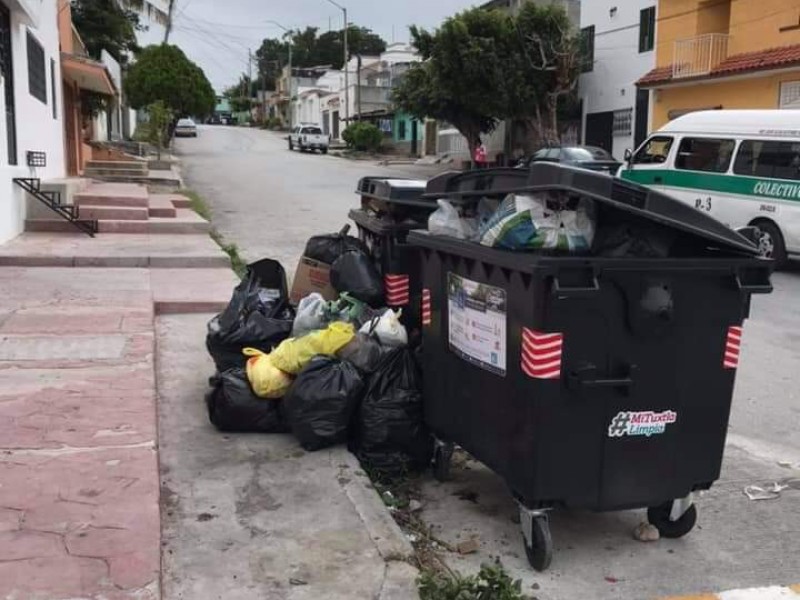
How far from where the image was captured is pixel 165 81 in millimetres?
38594

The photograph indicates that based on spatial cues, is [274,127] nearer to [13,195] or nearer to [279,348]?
[13,195]

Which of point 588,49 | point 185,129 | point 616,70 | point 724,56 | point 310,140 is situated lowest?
point 310,140

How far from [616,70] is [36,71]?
21.7 metres

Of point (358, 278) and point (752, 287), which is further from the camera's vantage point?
point (358, 278)

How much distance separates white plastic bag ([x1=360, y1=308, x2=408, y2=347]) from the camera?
4.69m

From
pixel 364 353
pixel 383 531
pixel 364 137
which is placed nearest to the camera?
pixel 383 531

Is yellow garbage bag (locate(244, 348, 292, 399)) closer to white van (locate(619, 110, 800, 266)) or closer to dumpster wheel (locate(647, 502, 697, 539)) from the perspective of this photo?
dumpster wheel (locate(647, 502, 697, 539))

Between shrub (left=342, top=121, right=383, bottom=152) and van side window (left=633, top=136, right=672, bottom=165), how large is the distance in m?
33.4

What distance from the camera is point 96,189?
15570 mm

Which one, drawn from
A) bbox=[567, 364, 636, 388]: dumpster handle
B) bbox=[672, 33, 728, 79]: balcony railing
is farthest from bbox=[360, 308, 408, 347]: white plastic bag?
bbox=[672, 33, 728, 79]: balcony railing

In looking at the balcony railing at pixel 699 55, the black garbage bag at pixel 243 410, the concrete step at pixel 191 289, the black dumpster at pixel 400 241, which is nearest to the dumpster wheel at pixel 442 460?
the black dumpster at pixel 400 241

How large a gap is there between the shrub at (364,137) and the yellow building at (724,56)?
21.8 meters

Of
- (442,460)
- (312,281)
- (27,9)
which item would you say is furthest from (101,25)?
(442,460)

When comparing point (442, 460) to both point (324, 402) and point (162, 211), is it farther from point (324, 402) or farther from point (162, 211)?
point (162, 211)
